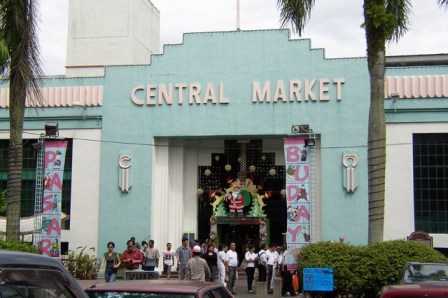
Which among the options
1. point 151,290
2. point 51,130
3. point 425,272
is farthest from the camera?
point 51,130

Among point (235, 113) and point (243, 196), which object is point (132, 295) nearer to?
point (235, 113)

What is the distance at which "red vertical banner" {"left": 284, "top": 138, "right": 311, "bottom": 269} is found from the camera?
20953 mm

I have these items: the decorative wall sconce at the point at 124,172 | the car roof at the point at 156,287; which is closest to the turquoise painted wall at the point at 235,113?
the decorative wall sconce at the point at 124,172

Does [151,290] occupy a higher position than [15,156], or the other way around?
[15,156]

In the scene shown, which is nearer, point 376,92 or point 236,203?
point 376,92

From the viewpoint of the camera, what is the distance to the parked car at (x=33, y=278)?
450 cm

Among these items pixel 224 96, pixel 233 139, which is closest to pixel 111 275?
pixel 224 96

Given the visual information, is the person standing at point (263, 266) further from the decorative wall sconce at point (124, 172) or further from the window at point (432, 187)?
the decorative wall sconce at point (124, 172)

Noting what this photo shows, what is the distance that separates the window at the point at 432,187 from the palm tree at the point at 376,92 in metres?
12.6

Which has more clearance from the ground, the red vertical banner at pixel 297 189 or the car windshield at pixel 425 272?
the red vertical banner at pixel 297 189

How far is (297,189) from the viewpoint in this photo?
21.4m

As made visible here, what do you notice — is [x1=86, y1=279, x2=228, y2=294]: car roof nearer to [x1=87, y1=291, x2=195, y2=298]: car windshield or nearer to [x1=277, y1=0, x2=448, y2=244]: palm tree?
[x1=87, y1=291, x2=195, y2=298]: car windshield

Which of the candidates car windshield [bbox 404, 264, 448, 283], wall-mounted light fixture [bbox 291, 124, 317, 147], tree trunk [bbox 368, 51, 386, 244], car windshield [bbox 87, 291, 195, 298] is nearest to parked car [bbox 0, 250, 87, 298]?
car windshield [bbox 87, 291, 195, 298]

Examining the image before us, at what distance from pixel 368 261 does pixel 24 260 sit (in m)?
12.7
